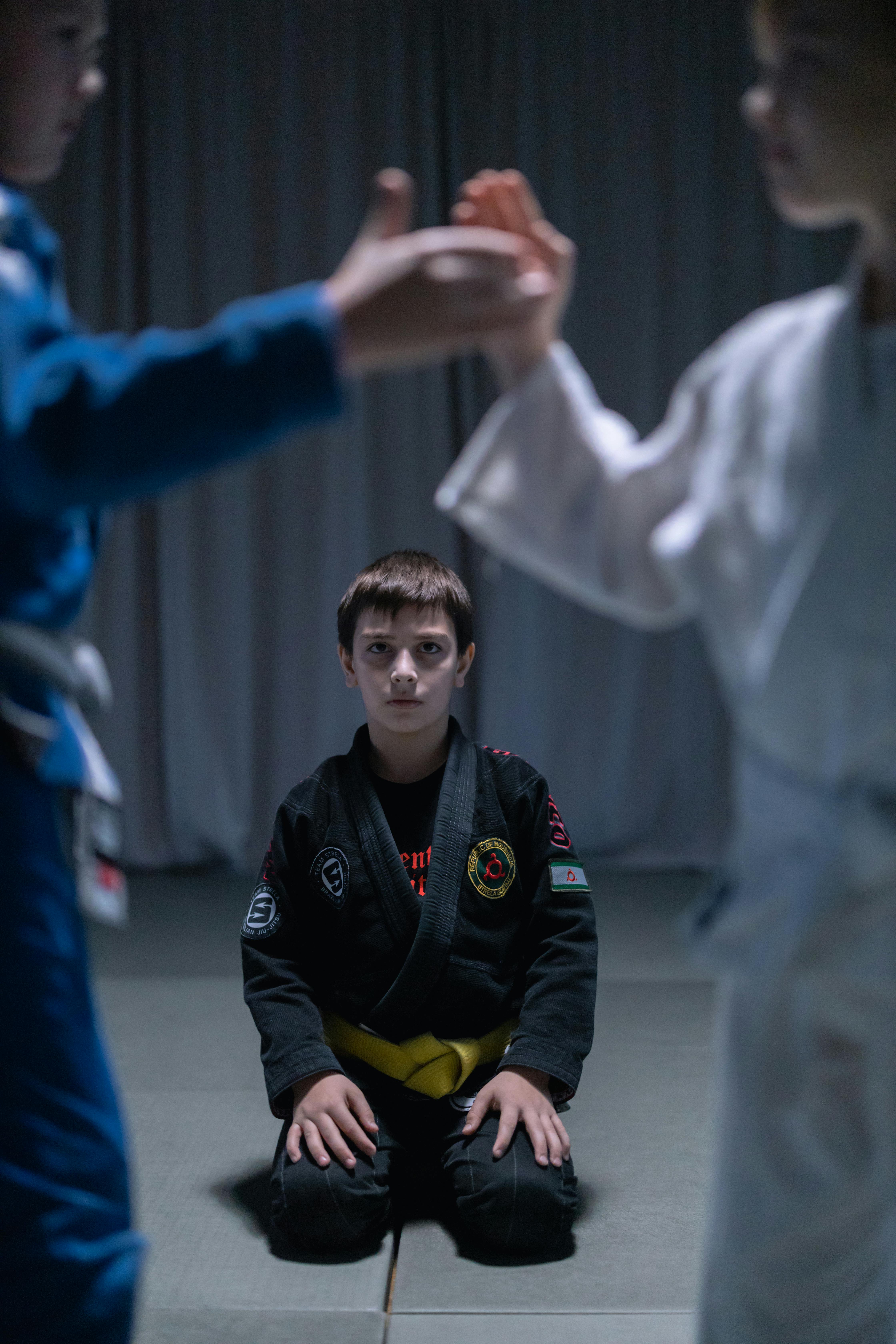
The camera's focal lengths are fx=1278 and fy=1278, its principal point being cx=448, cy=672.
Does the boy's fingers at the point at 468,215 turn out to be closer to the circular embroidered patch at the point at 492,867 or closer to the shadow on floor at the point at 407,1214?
the circular embroidered patch at the point at 492,867

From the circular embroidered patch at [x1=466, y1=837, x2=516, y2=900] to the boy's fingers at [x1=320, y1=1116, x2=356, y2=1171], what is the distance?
14.6 inches

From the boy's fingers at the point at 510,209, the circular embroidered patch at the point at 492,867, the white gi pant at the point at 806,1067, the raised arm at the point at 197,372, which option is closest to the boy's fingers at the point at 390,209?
the raised arm at the point at 197,372

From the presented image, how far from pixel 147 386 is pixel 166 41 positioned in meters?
3.55

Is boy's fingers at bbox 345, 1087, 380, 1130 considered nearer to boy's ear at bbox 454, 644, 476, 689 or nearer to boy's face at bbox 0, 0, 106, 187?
boy's ear at bbox 454, 644, 476, 689

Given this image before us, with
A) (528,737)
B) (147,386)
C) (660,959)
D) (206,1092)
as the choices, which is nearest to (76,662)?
(147,386)

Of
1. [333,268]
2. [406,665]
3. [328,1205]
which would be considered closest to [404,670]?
[406,665]

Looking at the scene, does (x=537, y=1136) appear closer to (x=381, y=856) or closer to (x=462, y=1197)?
(x=462, y=1197)

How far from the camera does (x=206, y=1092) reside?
2227 mm

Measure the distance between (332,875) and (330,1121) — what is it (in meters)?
0.34

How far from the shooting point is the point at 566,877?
6.08 ft

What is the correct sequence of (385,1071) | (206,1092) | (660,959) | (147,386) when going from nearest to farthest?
(147,386), (385,1071), (206,1092), (660,959)

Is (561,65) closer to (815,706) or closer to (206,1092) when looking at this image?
(206,1092)

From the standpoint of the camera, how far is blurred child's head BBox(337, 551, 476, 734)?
1869mm

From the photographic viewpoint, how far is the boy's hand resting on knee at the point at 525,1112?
1689 millimetres
